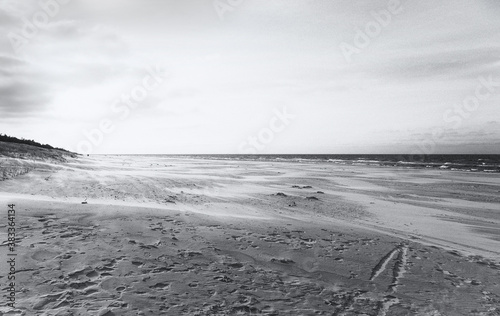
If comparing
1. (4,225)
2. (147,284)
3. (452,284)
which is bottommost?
(452,284)

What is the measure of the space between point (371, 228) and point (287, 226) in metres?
2.77

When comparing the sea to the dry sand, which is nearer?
the dry sand

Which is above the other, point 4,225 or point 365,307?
point 4,225

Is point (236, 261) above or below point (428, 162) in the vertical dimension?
below

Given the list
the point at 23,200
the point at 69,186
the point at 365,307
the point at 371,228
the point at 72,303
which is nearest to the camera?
the point at 72,303

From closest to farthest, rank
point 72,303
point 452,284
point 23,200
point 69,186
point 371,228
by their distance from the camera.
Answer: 1. point 72,303
2. point 452,284
3. point 23,200
4. point 371,228
5. point 69,186

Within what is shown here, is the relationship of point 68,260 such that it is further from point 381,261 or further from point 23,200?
point 381,261

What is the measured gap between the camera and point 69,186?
10648 millimetres

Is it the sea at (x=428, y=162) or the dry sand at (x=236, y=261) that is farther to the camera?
the sea at (x=428, y=162)

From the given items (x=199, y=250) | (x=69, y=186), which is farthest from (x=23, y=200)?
(x=199, y=250)

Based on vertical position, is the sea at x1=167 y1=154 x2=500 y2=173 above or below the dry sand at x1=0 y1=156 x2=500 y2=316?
above

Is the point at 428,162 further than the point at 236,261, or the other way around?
the point at 428,162

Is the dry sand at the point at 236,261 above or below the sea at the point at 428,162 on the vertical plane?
below

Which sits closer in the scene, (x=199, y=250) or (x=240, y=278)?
(x=240, y=278)
